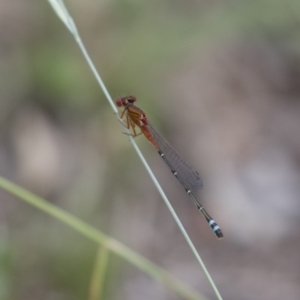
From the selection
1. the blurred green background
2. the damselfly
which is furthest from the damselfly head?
the blurred green background

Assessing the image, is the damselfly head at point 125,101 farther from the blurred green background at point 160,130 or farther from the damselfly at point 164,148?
the blurred green background at point 160,130

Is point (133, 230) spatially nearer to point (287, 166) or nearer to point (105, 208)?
point (105, 208)

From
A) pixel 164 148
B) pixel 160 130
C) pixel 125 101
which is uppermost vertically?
pixel 160 130

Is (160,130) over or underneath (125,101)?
over

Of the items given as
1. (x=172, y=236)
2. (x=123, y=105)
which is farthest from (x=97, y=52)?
(x=172, y=236)

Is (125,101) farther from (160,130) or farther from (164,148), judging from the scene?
(160,130)

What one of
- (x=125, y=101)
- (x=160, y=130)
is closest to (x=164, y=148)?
(x=125, y=101)

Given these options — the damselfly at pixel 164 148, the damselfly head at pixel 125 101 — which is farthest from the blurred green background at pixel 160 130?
the damselfly head at pixel 125 101

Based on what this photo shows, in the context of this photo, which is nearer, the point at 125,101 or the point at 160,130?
the point at 125,101
